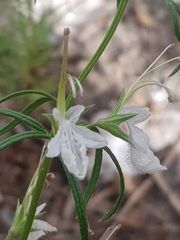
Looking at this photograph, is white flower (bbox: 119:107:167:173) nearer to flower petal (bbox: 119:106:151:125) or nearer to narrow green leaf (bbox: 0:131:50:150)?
flower petal (bbox: 119:106:151:125)

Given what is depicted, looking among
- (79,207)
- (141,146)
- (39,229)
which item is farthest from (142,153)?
(39,229)

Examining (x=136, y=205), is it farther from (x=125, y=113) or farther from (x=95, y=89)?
(x=125, y=113)

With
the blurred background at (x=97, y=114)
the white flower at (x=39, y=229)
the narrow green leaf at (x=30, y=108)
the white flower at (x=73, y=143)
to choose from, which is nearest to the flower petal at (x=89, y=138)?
the white flower at (x=73, y=143)

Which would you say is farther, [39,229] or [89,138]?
[39,229]

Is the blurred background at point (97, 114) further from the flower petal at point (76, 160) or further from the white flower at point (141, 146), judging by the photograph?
the flower petal at point (76, 160)

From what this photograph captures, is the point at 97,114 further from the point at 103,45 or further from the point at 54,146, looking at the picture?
the point at 54,146

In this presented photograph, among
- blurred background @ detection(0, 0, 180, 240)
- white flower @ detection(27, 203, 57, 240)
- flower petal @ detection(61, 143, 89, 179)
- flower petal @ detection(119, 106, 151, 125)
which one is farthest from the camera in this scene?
blurred background @ detection(0, 0, 180, 240)

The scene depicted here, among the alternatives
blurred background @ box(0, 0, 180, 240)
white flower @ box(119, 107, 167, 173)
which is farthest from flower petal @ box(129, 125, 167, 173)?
blurred background @ box(0, 0, 180, 240)
